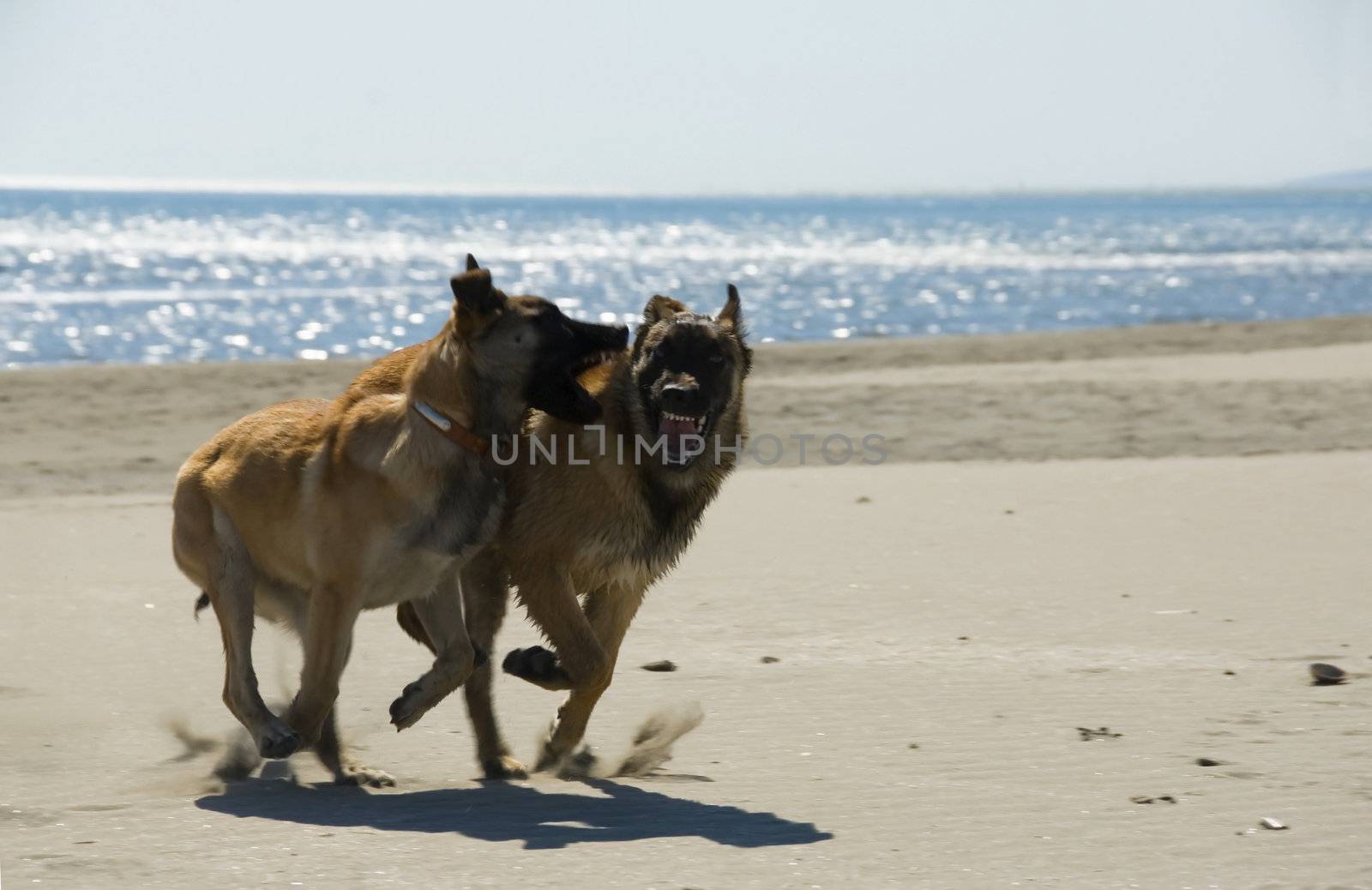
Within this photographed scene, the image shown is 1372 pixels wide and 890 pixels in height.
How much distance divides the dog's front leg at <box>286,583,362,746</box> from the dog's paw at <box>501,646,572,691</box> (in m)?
0.56

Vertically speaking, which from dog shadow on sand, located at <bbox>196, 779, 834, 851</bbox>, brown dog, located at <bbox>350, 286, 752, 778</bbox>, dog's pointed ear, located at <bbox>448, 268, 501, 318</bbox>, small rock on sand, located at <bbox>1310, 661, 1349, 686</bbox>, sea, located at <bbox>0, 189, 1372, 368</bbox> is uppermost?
dog's pointed ear, located at <bbox>448, 268, 501, 318</bbox>

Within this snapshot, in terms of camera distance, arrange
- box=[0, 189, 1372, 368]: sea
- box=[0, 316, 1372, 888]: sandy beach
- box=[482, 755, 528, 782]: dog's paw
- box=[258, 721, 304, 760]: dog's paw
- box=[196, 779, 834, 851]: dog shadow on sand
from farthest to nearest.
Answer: box=[0, 189, 1372, 368]: sea < box=[482, 755, 528, 782]: dog's paw < box=[258, 721, 304, 760]: dog's paw < box=[196, 779, 834, 851]: dog shadow on sand < box=[0, 316, 1372, 888]: sandy beach

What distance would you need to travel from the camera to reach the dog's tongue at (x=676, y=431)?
19.1 ft

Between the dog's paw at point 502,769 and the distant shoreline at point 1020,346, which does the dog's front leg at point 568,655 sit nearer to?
the dog's paw at point 502,769

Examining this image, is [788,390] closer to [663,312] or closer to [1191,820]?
[663,312]

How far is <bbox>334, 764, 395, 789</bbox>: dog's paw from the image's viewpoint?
5.76 metres

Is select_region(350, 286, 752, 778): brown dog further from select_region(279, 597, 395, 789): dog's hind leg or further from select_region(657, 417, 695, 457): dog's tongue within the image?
select_region(279, 597, 395, 789): dog's hind leg

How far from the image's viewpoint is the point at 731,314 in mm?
6281

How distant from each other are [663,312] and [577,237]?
76.7 meters

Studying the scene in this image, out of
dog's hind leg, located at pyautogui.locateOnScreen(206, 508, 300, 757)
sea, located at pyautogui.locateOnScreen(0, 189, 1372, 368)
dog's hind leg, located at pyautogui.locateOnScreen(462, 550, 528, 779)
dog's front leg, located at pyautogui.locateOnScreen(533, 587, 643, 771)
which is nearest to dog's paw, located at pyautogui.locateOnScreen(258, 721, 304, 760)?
dog's hind leg, located at pyautogui.locateOnScreen(206, 508, 300, 757)

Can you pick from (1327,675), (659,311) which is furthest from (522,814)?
(1327,675)

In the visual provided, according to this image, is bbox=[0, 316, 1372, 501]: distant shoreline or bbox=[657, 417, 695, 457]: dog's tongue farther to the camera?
bbox=[0, 316, 1372, 501]: distant shoreline

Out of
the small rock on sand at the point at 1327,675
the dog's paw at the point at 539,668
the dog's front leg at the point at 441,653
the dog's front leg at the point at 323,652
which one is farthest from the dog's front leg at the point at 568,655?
the small rock on sand at the point at 1327,675

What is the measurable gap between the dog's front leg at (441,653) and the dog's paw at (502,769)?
42 cm
